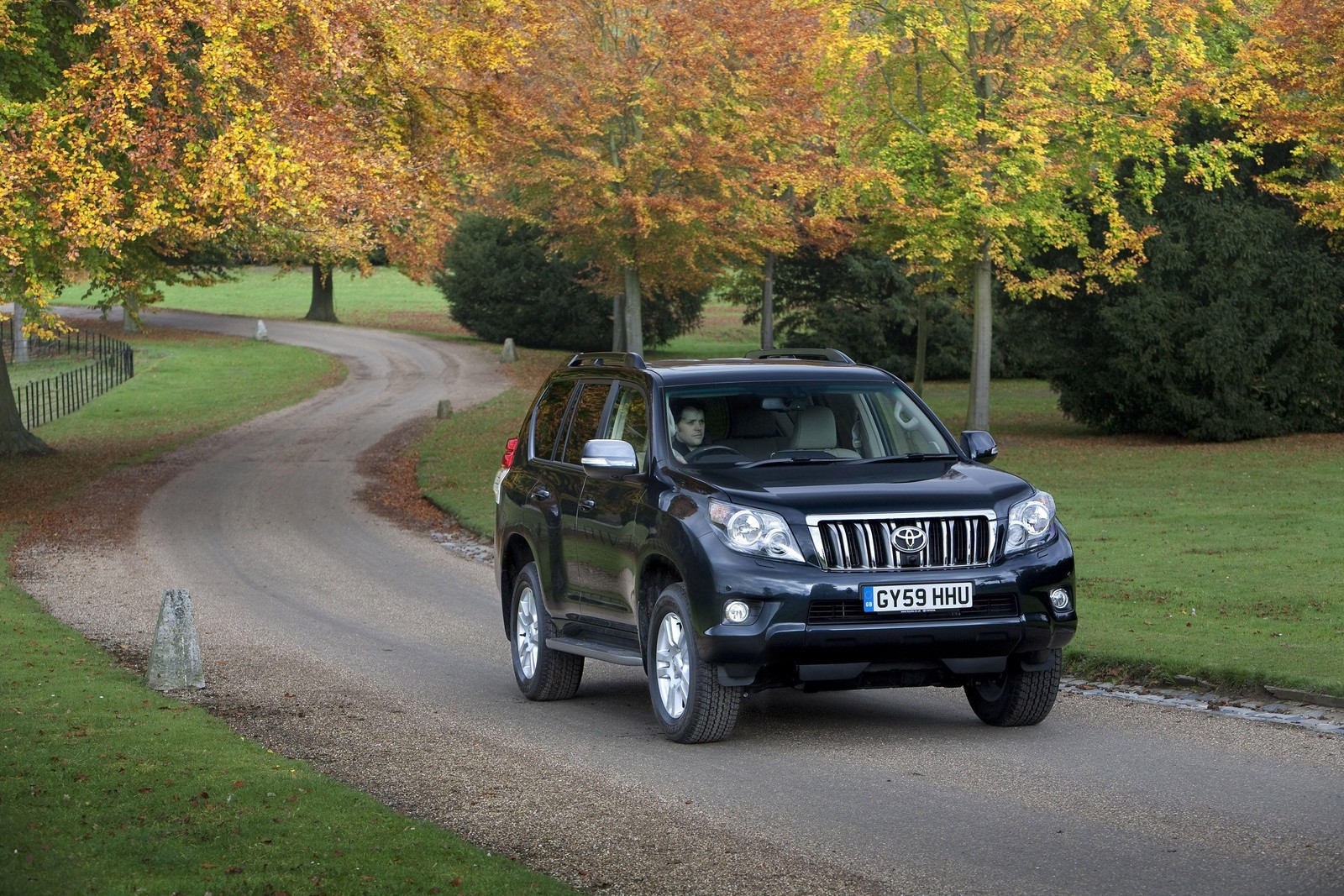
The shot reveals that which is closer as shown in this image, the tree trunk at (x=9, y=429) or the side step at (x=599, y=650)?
the side step at (x=599, y=650)

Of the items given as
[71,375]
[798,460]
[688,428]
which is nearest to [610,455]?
[688,428]

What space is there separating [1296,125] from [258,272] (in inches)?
3386

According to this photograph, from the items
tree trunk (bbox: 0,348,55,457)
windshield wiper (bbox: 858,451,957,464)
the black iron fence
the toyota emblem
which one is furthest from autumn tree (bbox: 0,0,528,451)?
the black iron fence

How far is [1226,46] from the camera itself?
1332 inches

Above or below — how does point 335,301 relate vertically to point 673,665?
above

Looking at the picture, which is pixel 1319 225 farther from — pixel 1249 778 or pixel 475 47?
pixel 1249 778

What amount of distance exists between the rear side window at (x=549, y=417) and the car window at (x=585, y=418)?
0.20 metres

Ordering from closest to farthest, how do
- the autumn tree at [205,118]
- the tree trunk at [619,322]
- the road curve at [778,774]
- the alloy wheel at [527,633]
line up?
1. the road curve at [778,774]
2. the alloy wheel at [527,633]
3. the autumn tree at [205,118]
4. the tree trunk at [619,322]

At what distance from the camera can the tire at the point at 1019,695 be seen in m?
9.28

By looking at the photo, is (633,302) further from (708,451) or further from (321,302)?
(321,302)

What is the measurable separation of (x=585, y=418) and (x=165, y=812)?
4292mm

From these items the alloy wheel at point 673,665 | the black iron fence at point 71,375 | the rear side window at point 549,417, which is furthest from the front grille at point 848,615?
the black iron fence at point 71,375

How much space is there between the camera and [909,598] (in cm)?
855

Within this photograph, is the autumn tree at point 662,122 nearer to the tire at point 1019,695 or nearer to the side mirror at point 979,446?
the side mirror at point 979,446
